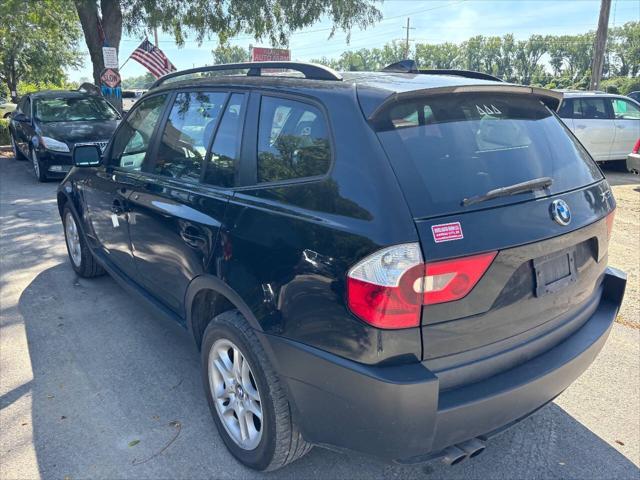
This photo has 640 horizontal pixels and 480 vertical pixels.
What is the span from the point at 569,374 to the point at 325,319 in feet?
4.02

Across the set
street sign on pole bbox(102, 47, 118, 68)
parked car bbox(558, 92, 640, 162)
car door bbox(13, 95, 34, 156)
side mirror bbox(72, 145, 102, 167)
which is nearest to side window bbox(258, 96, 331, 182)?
side mirror bbox(72, 145, 102, 167)

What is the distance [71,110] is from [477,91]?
10590 mm

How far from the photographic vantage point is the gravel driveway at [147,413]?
2.62 metres

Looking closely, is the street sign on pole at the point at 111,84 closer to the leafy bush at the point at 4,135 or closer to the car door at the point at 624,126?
the leafy bush at the point at 4,135

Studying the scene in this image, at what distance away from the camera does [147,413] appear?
10.1 feet

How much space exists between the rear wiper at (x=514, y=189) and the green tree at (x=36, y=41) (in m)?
13.8

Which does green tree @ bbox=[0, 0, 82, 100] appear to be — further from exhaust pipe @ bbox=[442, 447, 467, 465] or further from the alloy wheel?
exhaust pipe @ bbox=[442, 447, 467, 465]

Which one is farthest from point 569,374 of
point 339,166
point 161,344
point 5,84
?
point 5,84

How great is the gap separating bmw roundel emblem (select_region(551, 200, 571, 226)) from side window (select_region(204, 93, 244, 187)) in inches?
60.1

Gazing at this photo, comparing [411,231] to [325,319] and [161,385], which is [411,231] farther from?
[161,385]

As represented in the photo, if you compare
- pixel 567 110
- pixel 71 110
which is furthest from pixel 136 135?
pixel 567 110

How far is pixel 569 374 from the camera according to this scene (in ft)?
7.88

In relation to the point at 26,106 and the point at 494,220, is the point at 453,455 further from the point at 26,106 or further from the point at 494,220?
the point at 26,106

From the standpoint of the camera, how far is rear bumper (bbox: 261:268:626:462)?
1922 mm
